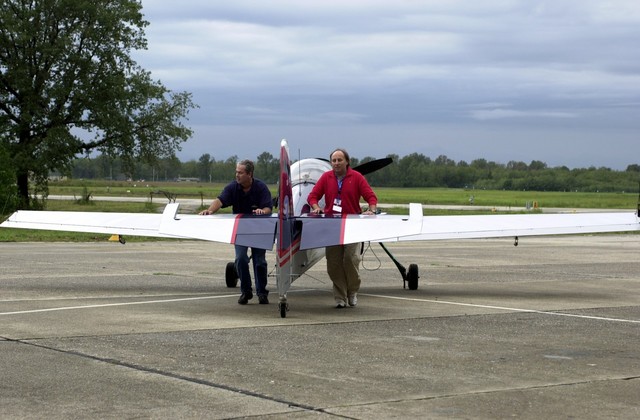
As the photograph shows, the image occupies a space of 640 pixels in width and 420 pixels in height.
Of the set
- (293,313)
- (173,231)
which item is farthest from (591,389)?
(173,231)

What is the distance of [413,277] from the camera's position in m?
15.3

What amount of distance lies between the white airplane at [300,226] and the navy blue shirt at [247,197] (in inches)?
20.6

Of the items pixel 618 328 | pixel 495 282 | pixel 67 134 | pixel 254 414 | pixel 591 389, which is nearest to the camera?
pixel 254 414

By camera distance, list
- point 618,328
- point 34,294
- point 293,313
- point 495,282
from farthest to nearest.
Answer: point 495,282
point 34,294
point 293,313
point 618,328

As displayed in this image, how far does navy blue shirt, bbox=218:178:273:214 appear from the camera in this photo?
525 inches

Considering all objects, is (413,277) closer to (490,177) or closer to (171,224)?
(171,224)

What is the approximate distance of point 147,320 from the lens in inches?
441

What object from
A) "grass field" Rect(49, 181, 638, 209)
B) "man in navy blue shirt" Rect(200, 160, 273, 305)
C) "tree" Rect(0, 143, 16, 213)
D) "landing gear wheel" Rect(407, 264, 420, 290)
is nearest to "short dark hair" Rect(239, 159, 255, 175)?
"man in navy blue shirt" Rect(200, 160, 273, 305)

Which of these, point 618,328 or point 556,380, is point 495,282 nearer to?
point 618,328

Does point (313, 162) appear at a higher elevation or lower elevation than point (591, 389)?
higher

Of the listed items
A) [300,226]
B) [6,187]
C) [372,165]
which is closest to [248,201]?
[300,226]

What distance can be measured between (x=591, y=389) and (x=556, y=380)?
384 mm

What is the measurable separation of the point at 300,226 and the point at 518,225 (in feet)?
10.6

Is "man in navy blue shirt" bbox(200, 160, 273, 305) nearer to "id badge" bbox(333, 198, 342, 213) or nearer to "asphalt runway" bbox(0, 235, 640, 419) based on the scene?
"asphalt runway" bbox(0, 235, 640, 419)
